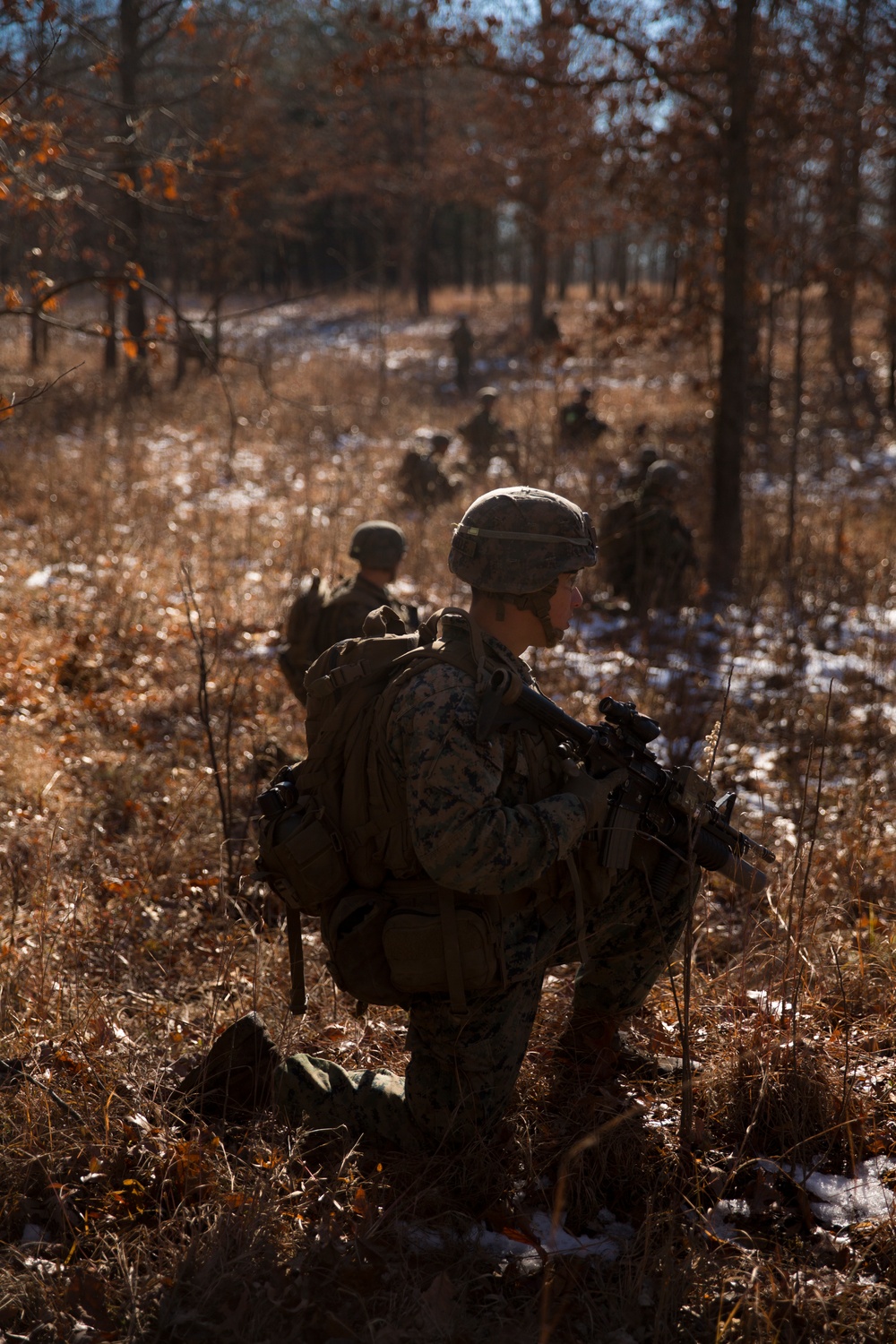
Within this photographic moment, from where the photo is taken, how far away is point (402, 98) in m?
31.0

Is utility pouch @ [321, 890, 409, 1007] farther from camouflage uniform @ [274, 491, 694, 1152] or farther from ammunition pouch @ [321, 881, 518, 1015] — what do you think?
camouflage uniform @ [274, 491, 694, 1152]

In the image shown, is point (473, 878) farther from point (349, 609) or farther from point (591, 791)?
point (349, 609)

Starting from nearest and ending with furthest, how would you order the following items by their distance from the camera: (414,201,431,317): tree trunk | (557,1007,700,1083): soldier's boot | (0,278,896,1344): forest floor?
(0,278,896,1344): forest floor → (557,1007,700,1083): soldier's boot → (414,201,431,317): tree trunk

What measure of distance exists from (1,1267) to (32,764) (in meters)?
3.32

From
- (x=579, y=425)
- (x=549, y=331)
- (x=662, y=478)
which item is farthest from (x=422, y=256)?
(x=662, y=478)

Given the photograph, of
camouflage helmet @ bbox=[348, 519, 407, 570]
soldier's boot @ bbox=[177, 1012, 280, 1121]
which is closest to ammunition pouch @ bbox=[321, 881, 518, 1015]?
soldier's boot @ bbox=[177, 1012, 280, 1121]

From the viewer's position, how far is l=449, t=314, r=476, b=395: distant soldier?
1980 cm

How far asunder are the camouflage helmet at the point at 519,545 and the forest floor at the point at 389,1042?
581mm

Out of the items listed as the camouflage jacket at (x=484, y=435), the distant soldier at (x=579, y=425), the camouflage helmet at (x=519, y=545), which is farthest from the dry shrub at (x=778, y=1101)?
the distant soldier at (x=579, y=425)

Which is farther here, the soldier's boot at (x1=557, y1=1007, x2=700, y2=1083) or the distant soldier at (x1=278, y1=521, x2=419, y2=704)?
the distant soldier at (x1=278, y1=521, x2=419, y2=704)

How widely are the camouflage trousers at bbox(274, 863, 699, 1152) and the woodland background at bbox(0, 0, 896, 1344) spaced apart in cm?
10

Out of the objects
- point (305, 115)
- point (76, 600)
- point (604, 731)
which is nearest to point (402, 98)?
point (305, 115)

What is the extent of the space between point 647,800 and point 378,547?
96.3 inches

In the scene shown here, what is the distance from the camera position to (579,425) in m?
14.4
